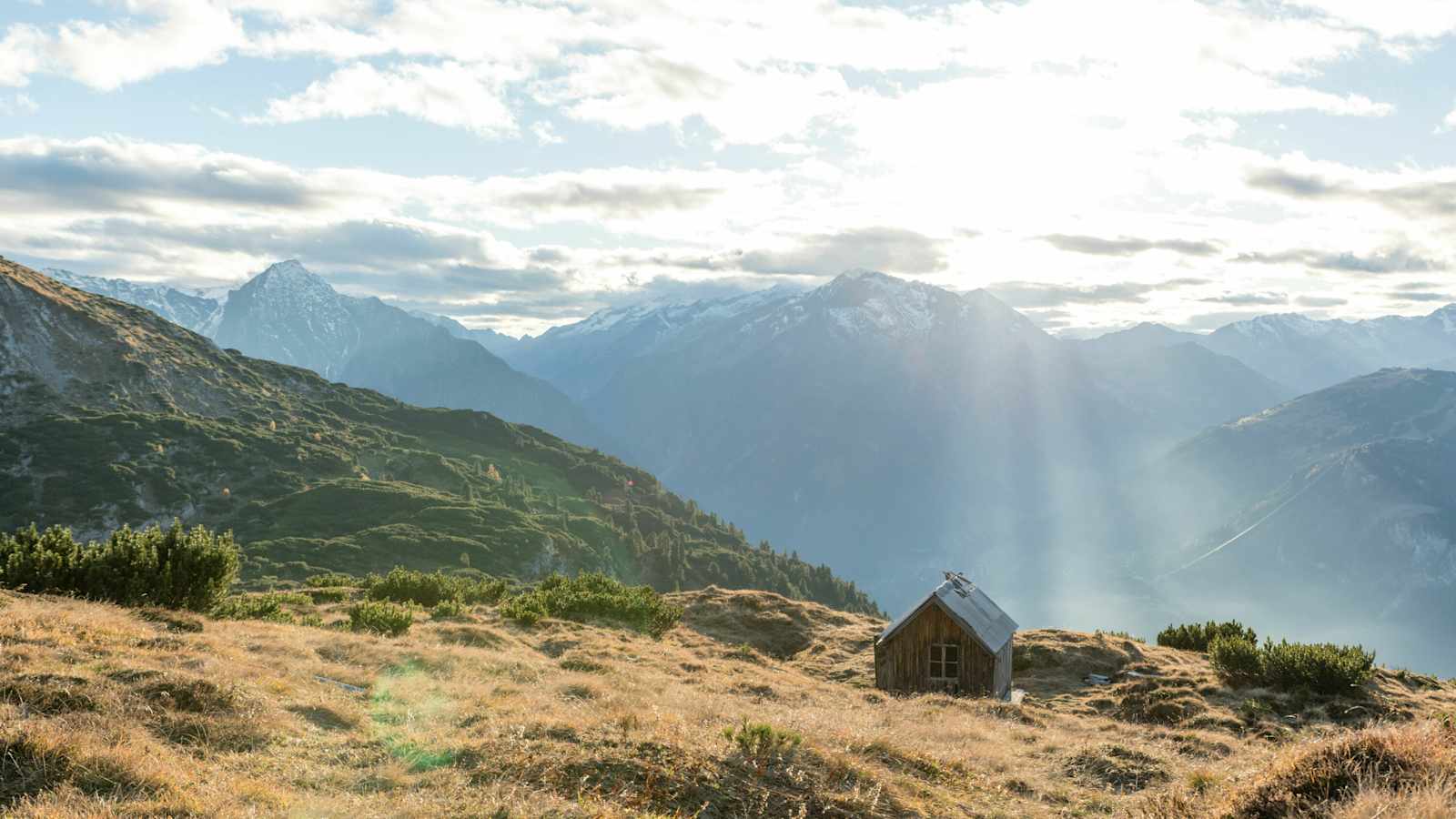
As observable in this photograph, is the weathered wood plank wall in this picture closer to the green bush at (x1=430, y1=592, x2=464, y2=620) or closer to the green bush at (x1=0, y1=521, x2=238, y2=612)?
the green bush at (x1=430, y1=592, x2=464, y2=620)

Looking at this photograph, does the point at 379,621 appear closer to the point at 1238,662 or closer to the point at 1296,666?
the point at 1238,662

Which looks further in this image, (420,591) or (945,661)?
(420,591)

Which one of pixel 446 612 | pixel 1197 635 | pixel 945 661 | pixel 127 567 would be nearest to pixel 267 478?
pixel 446 612

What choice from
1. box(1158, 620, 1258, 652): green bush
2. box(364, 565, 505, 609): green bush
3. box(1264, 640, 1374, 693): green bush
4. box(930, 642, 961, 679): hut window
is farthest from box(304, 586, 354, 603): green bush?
box(1158, 620, 1258, 652): green bush

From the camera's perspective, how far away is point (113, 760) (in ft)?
33.9

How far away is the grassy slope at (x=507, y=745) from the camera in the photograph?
10.2 metres

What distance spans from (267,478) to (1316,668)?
136739 millimetres

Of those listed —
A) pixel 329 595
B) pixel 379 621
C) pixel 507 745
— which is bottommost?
pixel 329 595

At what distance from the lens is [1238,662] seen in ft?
115

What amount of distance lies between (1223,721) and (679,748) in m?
24.0

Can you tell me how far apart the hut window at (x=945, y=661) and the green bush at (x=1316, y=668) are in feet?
40.7

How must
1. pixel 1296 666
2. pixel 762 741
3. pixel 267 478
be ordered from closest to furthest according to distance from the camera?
1. pixel 762 741
2. pixel 1296 666
3. pixel 267 478

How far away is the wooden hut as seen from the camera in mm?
36125

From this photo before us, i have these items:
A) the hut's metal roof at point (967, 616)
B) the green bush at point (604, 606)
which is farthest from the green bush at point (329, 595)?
the hut's metal roof at point (967, 616)
